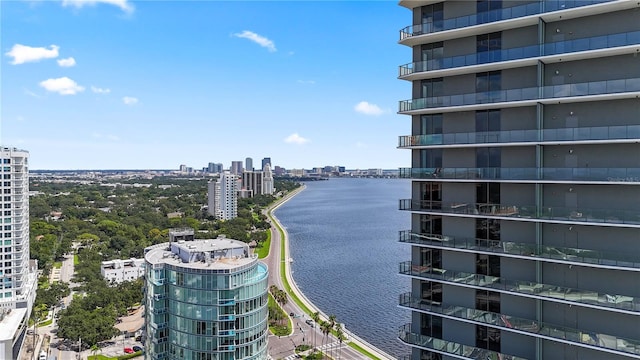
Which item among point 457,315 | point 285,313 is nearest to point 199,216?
point 285,313

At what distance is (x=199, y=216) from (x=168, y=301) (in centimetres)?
13658

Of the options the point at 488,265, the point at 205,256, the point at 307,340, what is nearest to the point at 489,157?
the point at 488,265

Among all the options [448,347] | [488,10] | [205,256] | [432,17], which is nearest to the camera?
[488,10]

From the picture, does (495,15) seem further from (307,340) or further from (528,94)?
(307,340)

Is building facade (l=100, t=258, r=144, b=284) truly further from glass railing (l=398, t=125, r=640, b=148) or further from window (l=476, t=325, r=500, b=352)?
window (l=476, t=325, r=500, b=352)

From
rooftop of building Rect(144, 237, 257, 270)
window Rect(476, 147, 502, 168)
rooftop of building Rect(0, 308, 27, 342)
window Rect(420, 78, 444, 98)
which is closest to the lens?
window Rect(476, 147, 502, 168)

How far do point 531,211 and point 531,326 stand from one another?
224 inches

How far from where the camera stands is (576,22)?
22.9m

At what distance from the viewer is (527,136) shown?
2347 centimetres

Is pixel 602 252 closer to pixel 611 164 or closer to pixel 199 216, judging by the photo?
pixel 611 164

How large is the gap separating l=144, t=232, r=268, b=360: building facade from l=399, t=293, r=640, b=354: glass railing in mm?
16974

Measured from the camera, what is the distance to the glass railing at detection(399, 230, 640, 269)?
832 inches

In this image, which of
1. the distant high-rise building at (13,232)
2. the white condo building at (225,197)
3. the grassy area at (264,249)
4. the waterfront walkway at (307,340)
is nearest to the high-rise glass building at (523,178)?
the waterfront walkway at (307,340)

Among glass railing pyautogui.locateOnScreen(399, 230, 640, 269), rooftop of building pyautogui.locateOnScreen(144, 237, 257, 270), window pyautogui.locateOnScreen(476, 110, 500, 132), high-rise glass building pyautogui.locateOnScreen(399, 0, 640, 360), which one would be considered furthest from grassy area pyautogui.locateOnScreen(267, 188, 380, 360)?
window pyautogui.locateOnScreen(476, 110, 500, 132)
